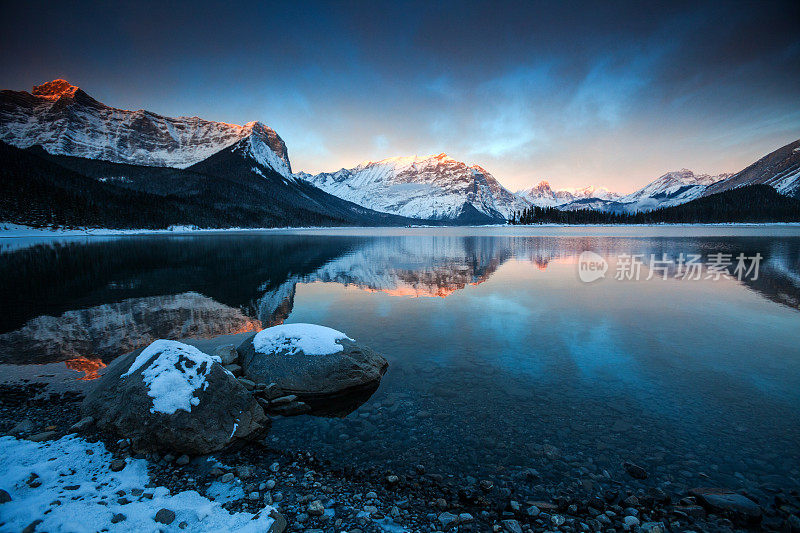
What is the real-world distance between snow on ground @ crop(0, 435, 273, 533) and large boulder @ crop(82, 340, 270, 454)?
711 mm

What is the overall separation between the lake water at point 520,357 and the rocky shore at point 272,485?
0.95 feet

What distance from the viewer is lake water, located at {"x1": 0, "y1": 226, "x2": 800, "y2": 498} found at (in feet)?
24.9

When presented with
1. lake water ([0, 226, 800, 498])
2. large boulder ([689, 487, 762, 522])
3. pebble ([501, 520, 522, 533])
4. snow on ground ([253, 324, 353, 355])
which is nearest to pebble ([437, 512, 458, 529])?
pebble ([501, 520, 522, 533])

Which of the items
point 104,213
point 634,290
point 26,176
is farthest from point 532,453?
point 26,176

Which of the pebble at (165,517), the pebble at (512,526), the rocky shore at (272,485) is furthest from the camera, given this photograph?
the rocky shore at (272,485)

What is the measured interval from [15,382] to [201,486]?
918cm

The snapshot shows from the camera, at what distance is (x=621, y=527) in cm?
560

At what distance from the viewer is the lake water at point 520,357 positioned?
7.58 m

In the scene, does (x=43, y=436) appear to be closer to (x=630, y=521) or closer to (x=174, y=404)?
(x=174, y=404)

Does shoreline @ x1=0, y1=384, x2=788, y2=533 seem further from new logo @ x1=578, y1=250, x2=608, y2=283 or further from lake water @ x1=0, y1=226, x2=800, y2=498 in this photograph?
new logo @ x1=578, y1=250, x2=608, y2=283

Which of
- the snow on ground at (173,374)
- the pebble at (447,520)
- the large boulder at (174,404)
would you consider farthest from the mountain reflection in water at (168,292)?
the pebble at (447,520)

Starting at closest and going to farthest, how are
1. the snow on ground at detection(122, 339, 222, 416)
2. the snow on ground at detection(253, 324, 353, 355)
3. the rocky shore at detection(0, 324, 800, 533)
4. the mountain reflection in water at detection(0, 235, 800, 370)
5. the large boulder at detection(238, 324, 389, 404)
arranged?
the rocky shore at detection(0, 324, 800, 533), the snow on ground at detection(122, 339, 222, 416), the large boulder at detection(238, 324, 389, 404), the snow on ground at detection(253, 324, 353, 355), the mountain reflection in water at detection(0, 235, 800, 370)

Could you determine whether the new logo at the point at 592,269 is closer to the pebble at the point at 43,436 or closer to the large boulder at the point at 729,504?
the large boulder at the point at 729,504

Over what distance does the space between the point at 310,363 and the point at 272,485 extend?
15.6 feet
